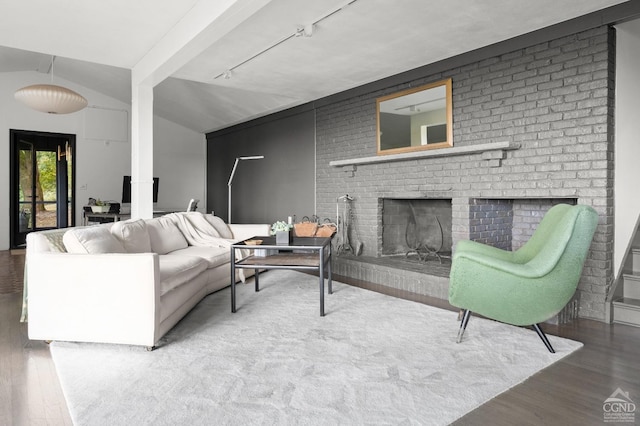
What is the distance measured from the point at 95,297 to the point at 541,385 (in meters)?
2.67

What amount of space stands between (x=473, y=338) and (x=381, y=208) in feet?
9.11

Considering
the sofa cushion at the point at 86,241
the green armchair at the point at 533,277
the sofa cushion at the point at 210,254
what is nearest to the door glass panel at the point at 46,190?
the sofa cushion at the point at 210,254

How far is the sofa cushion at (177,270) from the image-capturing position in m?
3.00

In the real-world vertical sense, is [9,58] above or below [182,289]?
above

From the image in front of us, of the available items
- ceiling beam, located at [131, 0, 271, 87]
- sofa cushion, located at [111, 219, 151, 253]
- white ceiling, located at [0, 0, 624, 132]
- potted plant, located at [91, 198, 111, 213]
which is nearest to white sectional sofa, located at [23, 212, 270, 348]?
sofa cushion, located at [111, 219, 151, 253]

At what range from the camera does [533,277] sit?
253cm

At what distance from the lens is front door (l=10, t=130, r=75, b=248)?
7805 millimetres

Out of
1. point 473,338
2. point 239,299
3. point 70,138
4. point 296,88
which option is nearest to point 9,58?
point 70,138

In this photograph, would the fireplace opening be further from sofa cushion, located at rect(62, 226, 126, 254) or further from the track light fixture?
sofa cushion, located at rect(62, 226, 126, 254)

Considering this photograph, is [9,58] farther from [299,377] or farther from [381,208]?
[299,377]

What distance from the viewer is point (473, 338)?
292 centimetres

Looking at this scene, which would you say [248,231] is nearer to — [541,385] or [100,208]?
[100,208]

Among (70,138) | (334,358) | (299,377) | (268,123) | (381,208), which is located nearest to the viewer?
(299,377)

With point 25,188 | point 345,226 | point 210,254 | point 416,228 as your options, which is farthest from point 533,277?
point 25,188
